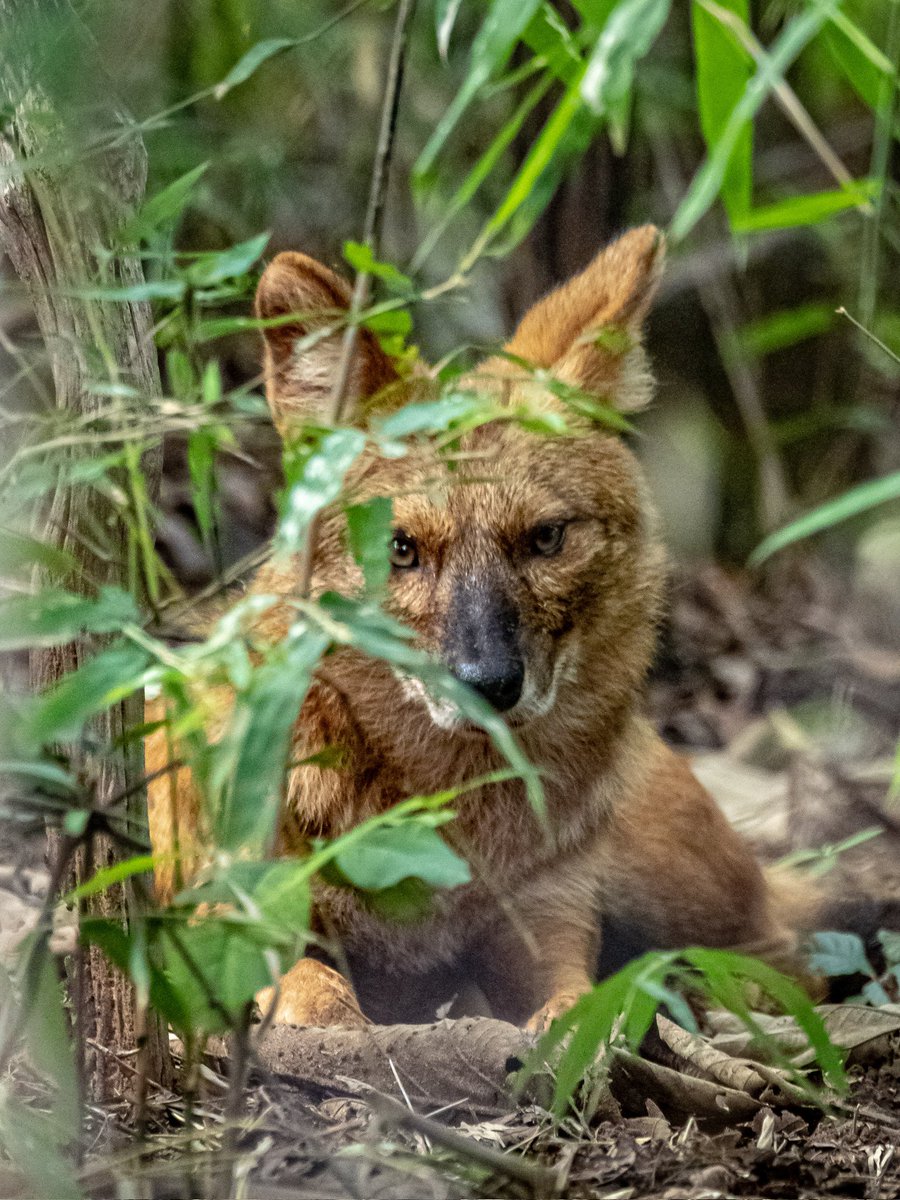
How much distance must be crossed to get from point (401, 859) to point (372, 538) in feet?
1.39

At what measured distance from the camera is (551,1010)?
3162 millimetres

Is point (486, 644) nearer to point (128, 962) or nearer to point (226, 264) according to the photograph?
point (226, 264)

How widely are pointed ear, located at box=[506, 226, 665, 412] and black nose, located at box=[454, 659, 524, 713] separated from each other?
81 centimetres

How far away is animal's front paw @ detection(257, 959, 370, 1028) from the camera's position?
2949mm

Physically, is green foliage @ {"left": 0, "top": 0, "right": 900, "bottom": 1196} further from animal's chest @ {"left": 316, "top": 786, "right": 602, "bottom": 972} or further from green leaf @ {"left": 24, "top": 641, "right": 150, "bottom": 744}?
animal's chest @ {"left": 316, "top": 786, "right": 602, "bottom": 972}

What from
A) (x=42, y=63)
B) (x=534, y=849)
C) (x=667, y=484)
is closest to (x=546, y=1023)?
(x=534, y=849)

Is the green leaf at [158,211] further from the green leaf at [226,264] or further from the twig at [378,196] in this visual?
the twig at [378,196]

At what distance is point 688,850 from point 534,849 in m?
0.69

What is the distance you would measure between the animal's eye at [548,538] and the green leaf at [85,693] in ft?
5.71

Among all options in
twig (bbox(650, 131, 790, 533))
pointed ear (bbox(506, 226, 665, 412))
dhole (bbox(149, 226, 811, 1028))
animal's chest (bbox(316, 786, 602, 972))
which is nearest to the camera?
dhole (bbox(149, 226, 811, 1028))

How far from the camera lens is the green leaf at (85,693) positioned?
4.98ft

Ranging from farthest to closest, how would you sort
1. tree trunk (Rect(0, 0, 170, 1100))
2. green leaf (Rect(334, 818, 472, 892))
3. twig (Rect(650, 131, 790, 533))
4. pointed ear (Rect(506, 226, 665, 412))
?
twig (Rect(650, 131, 790, 533)) → pointed ear (Rect(506, 226, 665, 412)) → tree trunk (Rect(0, 0, 170, 1100)) → green leaf (Rect(334, 818, 472, 892))

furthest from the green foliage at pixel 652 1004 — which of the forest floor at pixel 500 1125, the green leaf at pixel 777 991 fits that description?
the forest floor at pixel 500 1125

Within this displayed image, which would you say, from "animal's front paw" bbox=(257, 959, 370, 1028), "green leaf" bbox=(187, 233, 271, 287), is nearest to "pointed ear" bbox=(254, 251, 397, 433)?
"green leaf" bbox=(187, 233, 271, 287)
